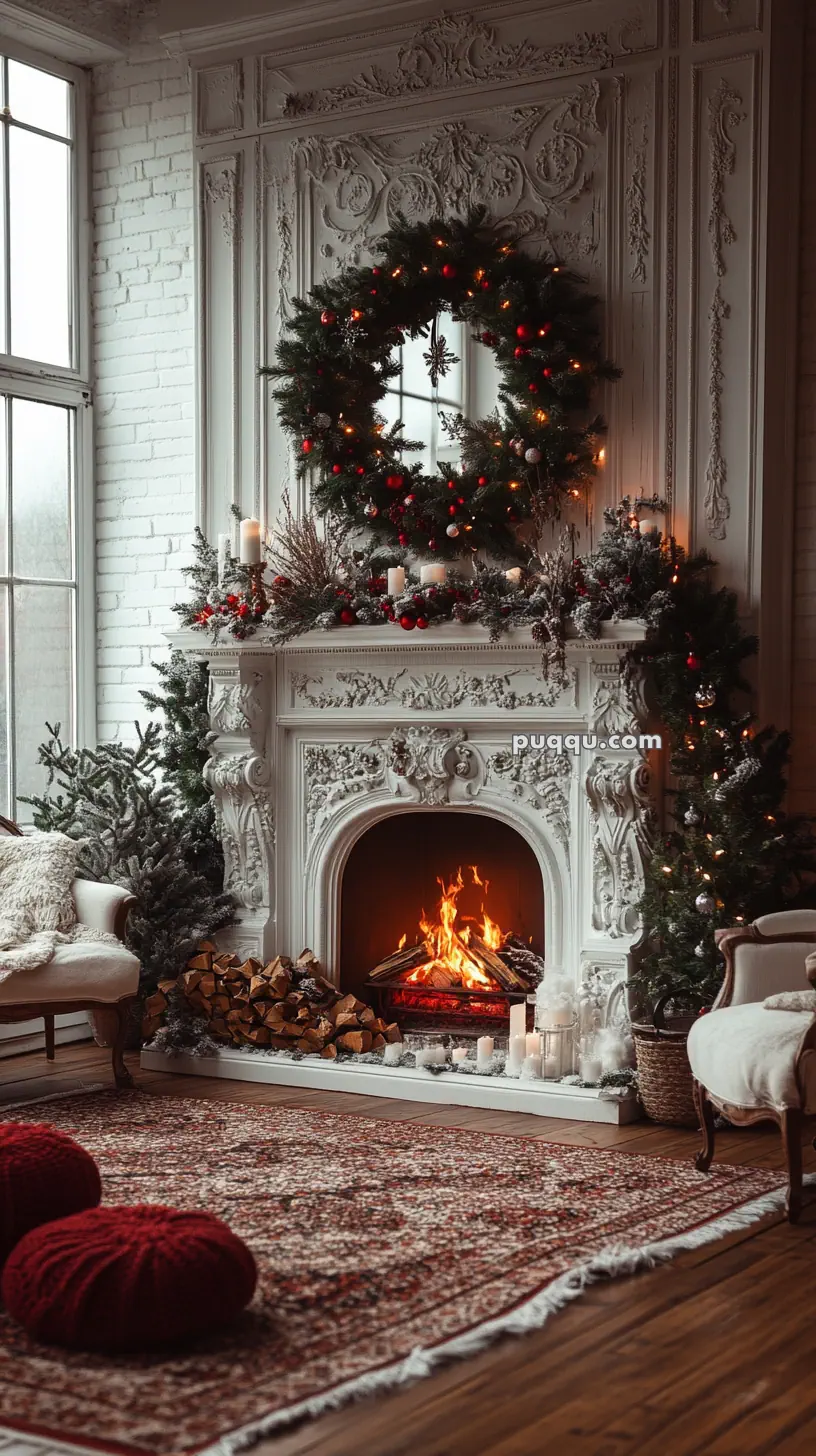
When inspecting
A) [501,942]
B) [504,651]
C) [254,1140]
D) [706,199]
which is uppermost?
[706,199]

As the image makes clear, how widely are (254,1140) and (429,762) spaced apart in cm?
166

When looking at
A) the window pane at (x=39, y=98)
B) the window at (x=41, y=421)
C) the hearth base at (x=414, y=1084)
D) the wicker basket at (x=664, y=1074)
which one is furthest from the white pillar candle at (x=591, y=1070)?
the window pane at (x=39, y=98)

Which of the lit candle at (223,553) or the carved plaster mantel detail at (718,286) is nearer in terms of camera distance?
the carved plaster mantel detail at (718,286)

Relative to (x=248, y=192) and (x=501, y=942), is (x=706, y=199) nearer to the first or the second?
(x=248, y=192)

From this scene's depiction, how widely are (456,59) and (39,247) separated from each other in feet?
7.12

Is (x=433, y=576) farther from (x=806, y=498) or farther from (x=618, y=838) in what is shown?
(x=806, y=498)

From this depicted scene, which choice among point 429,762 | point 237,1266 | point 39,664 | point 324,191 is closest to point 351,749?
point 429,762

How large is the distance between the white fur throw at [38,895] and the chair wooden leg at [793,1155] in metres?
2.61

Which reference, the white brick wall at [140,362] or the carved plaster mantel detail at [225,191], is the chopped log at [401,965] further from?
the carved plaster mantel detail at [225,191]

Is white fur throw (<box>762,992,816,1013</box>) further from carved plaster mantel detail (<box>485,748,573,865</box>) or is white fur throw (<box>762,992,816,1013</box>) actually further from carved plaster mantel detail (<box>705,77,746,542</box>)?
carved plaster mantel detail (<box>705,77,746,542</box>)

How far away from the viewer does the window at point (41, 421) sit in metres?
7.03

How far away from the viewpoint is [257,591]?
246 inches

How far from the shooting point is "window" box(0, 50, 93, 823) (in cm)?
703

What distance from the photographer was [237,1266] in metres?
3.25
